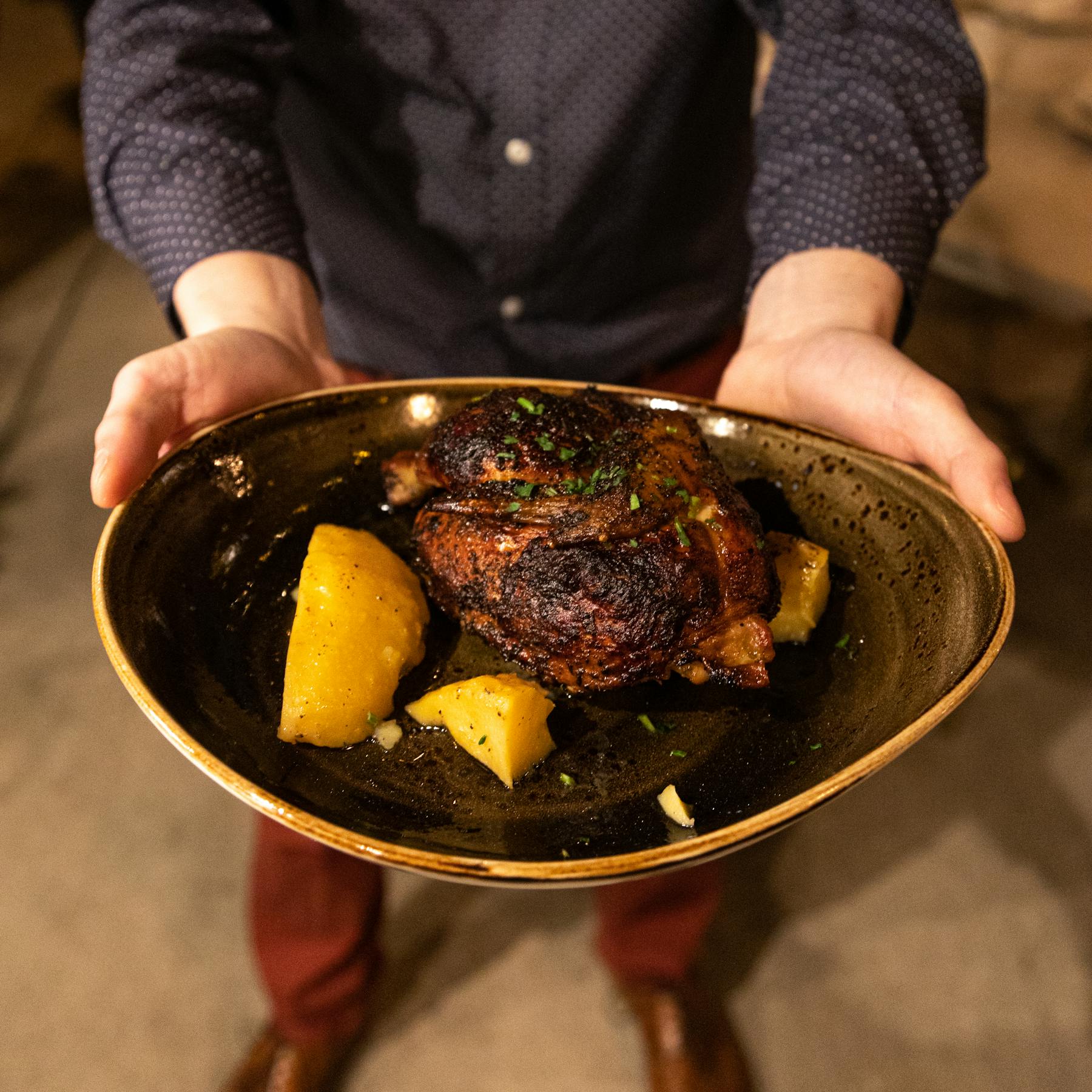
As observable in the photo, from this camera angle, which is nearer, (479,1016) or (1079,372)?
(479,1016)

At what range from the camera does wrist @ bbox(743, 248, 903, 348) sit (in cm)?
220

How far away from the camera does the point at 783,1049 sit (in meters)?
2.98

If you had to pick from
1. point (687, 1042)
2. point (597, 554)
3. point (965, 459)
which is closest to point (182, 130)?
point (597, 554)

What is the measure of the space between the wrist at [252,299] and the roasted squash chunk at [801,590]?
4.22ft

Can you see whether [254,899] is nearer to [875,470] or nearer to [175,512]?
[175,512]

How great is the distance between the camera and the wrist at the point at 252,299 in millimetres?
2193

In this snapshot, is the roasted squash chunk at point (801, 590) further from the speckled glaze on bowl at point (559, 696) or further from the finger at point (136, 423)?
the finger at point (136, 423)

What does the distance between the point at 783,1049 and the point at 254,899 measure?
1774 mm

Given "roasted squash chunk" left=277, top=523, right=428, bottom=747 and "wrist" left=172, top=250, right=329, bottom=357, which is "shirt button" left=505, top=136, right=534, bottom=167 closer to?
"wrist" left=172, top=250, right=329, bottom=357

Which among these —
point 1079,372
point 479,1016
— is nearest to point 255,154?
point 479,1016

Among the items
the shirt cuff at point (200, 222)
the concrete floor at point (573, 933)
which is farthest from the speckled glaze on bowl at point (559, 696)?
the concrete floor at point (573, 933)

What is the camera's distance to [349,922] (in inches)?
109

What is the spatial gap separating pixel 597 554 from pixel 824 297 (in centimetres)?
105

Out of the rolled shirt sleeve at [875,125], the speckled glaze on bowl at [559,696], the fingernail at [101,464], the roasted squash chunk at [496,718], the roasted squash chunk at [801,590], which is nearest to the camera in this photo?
the speckled glaze on bowl at [559,696]
